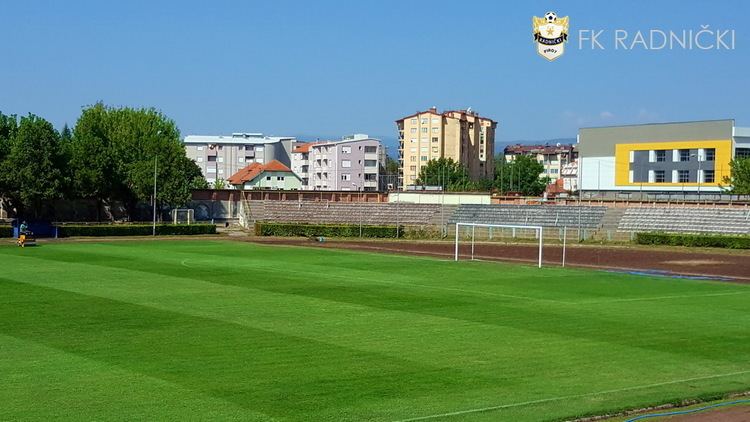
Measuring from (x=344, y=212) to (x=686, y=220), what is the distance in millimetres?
35283

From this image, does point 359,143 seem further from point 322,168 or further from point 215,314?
point 215,314

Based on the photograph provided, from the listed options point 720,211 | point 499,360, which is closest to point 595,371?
point 499,360

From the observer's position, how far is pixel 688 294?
119ft

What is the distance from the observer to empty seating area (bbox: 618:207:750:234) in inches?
2928

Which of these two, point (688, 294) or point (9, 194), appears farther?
point (9, 194)

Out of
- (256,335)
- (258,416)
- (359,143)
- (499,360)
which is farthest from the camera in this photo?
(359,143)

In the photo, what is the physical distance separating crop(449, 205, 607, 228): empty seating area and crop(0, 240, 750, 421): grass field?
39621mm

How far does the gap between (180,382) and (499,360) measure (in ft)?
24.3

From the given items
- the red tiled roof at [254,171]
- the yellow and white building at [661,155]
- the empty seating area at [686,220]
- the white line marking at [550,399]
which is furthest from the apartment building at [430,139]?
the white line marking at [550,399]

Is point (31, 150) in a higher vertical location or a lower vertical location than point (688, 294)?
higher

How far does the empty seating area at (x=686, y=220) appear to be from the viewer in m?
74.4

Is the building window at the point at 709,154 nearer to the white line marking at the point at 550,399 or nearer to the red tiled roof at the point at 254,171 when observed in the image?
the red tiled roof at the point at 254,171

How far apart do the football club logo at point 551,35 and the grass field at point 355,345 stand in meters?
30.3

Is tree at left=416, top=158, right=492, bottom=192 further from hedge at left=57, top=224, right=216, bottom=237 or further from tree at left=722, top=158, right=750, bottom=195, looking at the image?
hedge at left=57, top=224, right=216, bottom=237
